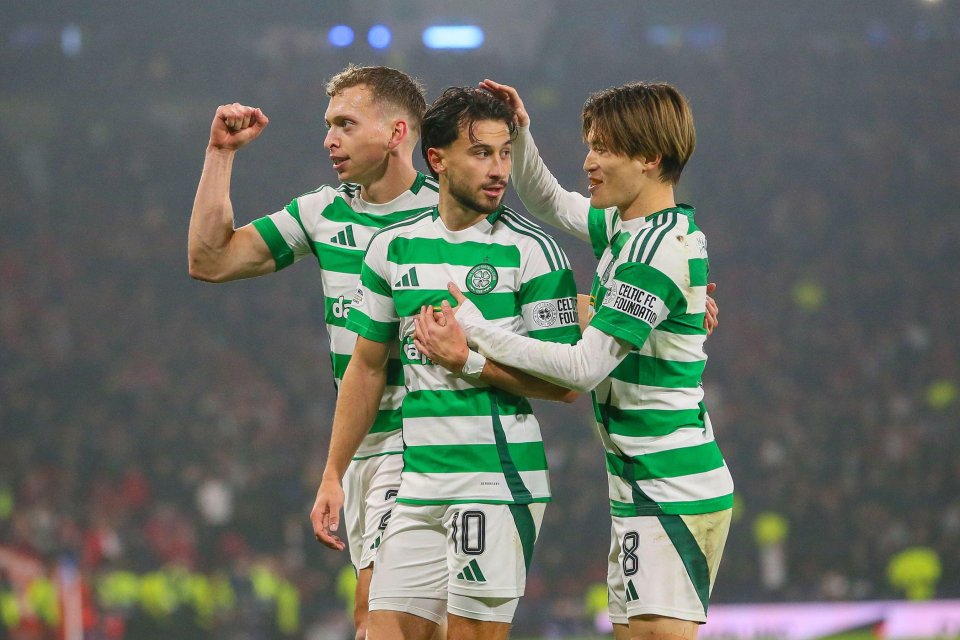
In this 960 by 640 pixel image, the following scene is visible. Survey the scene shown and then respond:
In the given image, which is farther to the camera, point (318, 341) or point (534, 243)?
point (318, 341)

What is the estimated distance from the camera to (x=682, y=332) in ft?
8.41

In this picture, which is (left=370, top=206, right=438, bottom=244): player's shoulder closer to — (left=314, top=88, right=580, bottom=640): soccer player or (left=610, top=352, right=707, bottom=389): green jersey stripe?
(left=314, top=88, right=580, bottom=640): soccer player

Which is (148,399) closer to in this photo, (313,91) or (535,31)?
(313,91)

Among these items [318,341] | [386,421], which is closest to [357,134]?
[386,421]

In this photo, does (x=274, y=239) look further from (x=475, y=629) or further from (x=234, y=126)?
(x=475, y=629)

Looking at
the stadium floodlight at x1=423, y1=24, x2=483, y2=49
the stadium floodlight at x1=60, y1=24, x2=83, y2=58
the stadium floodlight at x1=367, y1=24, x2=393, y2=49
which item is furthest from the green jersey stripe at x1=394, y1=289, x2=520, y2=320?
the stadium floodlight at x1=60, y1=24, x2=83, y2=58

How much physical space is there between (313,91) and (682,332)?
521 inches

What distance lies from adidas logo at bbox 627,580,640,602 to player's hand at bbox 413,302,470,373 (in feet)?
2.08

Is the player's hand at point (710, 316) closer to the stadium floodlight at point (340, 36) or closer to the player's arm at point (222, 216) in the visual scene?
the player's arm at point (222, 216)

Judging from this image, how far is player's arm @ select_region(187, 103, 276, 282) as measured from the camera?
121 inches

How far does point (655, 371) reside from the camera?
8.37 feet

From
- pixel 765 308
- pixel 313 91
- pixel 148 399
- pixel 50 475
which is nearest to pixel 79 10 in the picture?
pixel 313 91

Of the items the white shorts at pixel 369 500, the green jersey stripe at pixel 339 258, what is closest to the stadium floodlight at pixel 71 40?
the green jersey stripe at pixel 339 258

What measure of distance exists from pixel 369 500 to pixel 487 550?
0.64 metres
